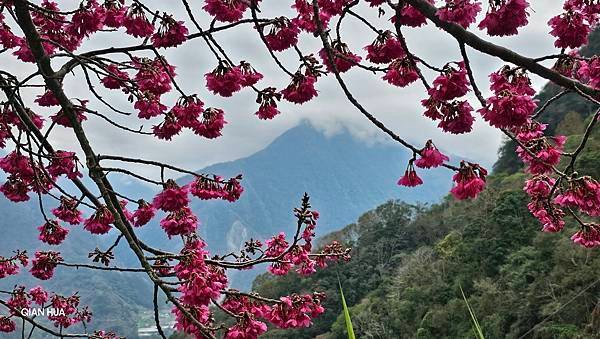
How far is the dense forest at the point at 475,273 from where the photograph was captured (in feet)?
56.4

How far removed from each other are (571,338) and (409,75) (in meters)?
16.1

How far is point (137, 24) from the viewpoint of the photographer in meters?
2.18

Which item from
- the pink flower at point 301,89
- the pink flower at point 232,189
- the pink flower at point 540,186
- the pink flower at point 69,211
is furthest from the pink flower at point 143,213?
the pink flower at point 540,186

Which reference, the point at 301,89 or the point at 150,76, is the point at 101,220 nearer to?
the point at 150,76

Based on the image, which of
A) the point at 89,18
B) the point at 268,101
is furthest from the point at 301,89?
the point at 89,18

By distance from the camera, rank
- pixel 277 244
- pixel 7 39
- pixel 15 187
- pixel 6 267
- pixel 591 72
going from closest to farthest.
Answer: pixel 591 72
pixel 15 187
pixel 7 39
pixel 277 244
pixel 6 267

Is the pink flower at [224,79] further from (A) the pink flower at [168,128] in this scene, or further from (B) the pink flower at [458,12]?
(B) the pink flower at [458,12]

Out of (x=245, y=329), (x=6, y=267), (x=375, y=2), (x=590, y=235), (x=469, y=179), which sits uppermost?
(x=375, y=2)

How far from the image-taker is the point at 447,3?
1385mm

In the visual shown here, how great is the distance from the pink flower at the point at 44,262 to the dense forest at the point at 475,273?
43.9 feet

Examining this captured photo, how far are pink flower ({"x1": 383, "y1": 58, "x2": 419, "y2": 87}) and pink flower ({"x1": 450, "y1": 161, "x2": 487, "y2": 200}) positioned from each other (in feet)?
1.42

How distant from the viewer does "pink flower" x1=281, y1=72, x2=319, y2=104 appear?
201 cm

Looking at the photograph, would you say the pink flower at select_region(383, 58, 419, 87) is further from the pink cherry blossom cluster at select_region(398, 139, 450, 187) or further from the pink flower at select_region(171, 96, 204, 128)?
the pink flower at select_region(171, 96, 204, 128)

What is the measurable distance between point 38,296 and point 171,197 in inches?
137
